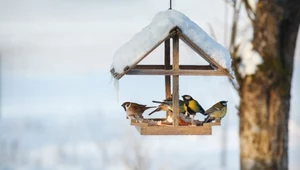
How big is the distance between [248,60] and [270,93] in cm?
14

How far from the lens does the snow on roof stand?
277 cm

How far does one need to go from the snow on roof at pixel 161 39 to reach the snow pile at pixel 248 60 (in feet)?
2.56

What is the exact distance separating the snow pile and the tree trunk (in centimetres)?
2

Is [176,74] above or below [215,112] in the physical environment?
above

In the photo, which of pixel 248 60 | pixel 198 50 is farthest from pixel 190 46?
pixel 248 60

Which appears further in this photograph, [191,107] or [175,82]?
[191,107]

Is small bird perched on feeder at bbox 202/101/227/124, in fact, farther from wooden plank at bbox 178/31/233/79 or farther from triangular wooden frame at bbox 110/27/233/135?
wooden plank at bbox 178/31/233/79

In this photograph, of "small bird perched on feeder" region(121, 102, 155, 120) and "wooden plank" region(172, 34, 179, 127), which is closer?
"wooden plank" region(172, 34, 179, 127)

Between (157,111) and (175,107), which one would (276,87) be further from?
(157,111)

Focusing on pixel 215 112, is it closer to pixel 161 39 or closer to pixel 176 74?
pixel 176 74

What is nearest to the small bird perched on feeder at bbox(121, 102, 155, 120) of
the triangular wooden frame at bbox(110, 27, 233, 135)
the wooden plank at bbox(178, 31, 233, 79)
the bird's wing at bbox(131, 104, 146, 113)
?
the bird's wing at bbox(131, 104, 146, 113)

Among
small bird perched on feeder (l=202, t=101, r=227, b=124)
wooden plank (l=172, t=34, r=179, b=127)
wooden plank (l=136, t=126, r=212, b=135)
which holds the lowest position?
wooden plank (l=136, t=126, r=212, b=135)

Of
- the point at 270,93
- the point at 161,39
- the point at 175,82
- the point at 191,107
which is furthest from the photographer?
the point at 191,107

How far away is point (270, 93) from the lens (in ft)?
6.48
